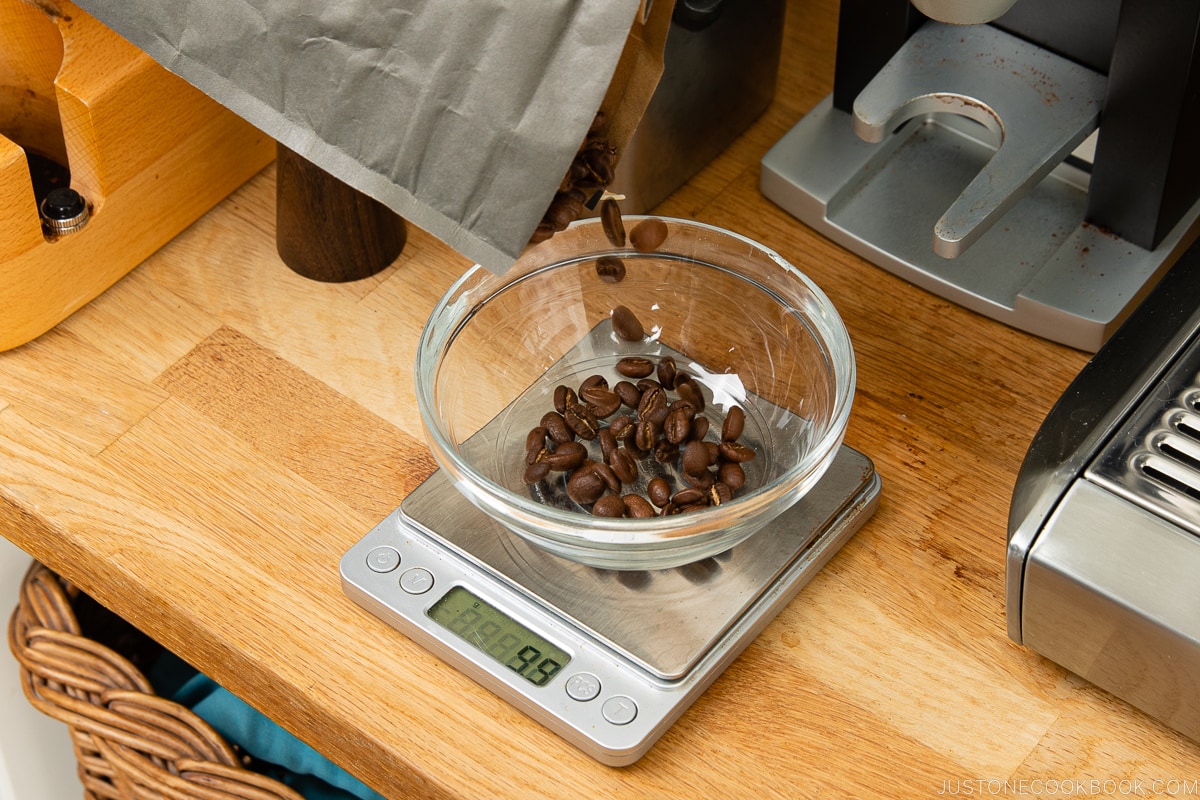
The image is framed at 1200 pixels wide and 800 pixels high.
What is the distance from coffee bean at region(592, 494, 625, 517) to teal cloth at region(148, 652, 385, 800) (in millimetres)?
289

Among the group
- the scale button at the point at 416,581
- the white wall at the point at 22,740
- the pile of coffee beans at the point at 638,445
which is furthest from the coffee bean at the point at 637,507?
the white wall at the point at 22,740

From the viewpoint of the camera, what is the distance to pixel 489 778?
0.62m

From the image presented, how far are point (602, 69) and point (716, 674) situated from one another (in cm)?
29

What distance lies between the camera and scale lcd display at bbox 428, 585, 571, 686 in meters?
0.63

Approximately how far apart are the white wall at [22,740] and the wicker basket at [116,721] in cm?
9

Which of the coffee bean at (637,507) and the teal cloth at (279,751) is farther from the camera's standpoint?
the teal cloth at (279,751)

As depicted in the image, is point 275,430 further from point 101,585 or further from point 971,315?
point 971,315

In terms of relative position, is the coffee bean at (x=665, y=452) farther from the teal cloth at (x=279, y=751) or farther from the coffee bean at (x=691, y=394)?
the teal cloth at (x=279, y=751)

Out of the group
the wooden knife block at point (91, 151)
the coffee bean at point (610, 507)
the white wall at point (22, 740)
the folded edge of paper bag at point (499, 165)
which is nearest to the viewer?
the folded edge of paper bag at point (499, 165)

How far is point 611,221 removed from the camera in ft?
2.29

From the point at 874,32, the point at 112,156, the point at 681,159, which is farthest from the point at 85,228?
the point at 874,32

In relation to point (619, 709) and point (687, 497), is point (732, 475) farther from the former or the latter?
point (619, 709)

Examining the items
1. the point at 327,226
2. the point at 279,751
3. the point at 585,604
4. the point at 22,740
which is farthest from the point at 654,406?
the point at 22,740

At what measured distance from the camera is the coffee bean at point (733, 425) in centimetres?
69
